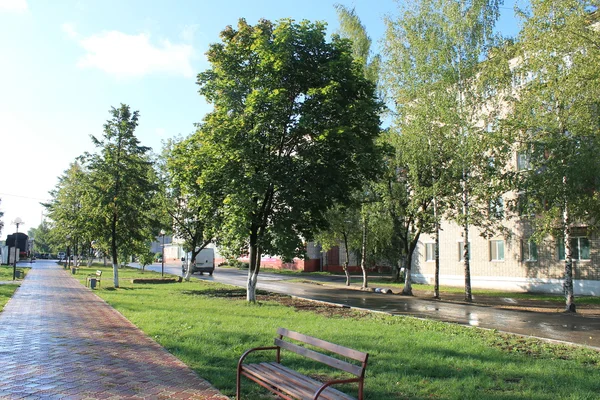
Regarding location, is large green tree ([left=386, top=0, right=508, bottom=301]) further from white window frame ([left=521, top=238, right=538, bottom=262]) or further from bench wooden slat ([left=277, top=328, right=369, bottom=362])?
bench wooden slat ([left=277, top=328, right=369, bottom=362])

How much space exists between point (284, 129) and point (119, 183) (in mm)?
11841

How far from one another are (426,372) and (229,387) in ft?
9.70

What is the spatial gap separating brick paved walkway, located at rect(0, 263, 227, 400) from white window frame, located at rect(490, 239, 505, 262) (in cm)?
2416

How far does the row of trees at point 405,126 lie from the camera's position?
15844 mm

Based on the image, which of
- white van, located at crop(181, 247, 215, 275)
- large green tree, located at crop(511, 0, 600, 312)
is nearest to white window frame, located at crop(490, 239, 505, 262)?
large green tree, located at crop(511, 0, 600, 312)

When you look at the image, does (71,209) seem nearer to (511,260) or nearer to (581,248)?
(511,260)

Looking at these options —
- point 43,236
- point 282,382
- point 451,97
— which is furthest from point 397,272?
point 43,236

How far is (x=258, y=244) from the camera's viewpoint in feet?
55.7

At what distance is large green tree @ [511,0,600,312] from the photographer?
1617cm

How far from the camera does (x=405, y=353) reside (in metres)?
8.29

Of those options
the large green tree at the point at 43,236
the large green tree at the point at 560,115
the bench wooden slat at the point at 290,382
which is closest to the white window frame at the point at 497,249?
the large green tree at the point at 560,115

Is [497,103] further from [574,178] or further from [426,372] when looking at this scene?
[426,372]

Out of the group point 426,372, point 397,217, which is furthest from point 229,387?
point 397,217

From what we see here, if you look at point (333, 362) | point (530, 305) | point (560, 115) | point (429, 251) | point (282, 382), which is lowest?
point (530, 305)
